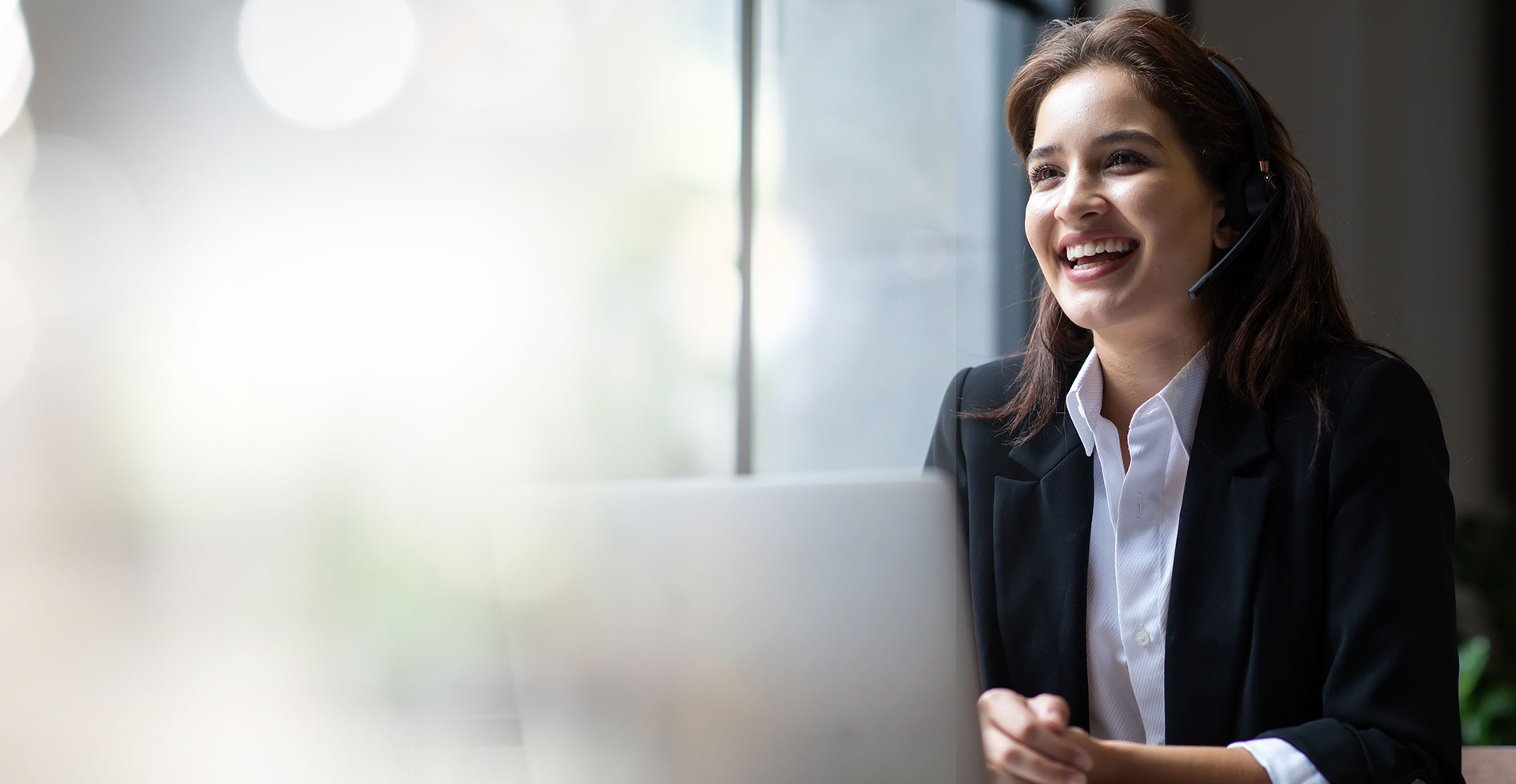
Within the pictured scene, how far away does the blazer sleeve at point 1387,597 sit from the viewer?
0.88 meters

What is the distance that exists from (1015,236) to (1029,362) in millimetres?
1575

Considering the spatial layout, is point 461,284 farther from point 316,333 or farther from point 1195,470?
point 1195,470

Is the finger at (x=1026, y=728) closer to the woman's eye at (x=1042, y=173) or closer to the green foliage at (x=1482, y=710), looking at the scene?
the woman's eye at (x=1042, y=173)

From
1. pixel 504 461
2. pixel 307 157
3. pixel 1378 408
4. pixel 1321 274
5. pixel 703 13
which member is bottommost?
pixel 504 461

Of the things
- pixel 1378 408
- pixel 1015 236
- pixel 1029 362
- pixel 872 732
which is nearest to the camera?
pixel 872 732

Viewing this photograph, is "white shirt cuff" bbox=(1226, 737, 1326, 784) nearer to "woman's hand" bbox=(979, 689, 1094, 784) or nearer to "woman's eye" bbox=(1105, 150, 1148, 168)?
"woman's hand" bbox=(979, 689, 1094, 784)

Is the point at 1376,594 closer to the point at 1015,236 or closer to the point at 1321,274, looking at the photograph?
the point at 1321,274

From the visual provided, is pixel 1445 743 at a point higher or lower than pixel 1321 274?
lower

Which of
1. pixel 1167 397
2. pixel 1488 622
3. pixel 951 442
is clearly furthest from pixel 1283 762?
pixel 1488 622

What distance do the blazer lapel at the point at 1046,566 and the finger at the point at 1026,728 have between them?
14.2 inches

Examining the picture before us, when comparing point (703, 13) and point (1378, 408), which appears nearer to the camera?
point (1378, 408)

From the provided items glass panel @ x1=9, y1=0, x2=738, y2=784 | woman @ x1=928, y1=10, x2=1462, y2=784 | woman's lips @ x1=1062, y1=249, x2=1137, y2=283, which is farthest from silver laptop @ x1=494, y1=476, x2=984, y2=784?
glass panel @ x1=9, y1=0, x2=738, y2=784

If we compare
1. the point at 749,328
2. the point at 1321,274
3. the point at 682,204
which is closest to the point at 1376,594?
the point at 1321,274

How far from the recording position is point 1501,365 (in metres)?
3.11
